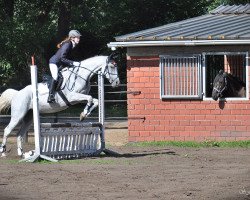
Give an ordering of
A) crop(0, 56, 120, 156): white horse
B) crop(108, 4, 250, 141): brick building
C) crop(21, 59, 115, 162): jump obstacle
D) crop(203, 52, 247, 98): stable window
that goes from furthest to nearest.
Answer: crop(203, 52, 247, 98): stable window < crop(108, 4, 250, 141): brick building < crop(0, 56, 120, 156): white horse < crop(21, 59, 115, 162): jump obstacle

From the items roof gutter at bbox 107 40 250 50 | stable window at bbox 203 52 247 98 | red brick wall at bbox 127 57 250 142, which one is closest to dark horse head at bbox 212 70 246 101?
red brick wall at bbox 127 57 250 142

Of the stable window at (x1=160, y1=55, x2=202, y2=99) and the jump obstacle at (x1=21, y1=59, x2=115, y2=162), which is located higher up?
the stable window at (x1=160, y1=55, x2=202, y2=99)

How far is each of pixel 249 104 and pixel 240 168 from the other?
7.43m

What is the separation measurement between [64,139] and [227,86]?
6.39m

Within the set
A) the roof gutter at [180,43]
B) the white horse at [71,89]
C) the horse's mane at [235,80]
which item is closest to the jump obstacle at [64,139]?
the white horse at [71,89]

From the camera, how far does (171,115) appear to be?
24.0 metres

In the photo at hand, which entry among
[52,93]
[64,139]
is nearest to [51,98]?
[52,93]

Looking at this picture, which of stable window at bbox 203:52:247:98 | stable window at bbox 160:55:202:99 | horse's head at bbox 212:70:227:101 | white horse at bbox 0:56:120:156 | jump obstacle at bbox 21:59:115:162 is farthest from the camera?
stable window at bbox 160:55:202:99

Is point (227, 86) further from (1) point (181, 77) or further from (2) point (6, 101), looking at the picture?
(2) point (6, 101)

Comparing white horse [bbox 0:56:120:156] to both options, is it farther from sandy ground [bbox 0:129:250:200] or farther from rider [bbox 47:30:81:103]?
sandy ground [bbox 0:129:250:200]

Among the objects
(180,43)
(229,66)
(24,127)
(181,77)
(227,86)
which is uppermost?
(180,43)

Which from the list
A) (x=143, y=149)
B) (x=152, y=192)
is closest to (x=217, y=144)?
(x=143, y=149)

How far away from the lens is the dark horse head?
77.3 ft

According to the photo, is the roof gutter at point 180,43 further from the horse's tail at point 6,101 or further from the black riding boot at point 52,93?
the black riding boot at point 52,93
